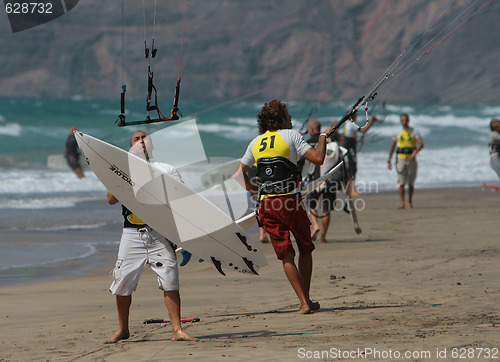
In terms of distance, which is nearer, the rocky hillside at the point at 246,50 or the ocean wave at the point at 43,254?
the ocean wave at the point at 43,254

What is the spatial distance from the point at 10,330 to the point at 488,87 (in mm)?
70137

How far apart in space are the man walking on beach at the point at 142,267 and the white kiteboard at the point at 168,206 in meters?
0.09

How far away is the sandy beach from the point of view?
4.91m

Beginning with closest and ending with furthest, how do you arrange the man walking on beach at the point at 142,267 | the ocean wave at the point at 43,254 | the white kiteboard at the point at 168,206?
1. the man walking on beach at the point at 142,267
2. the white kiteboard at the point at 168,206
3. the ocean wave at the point at 43,254

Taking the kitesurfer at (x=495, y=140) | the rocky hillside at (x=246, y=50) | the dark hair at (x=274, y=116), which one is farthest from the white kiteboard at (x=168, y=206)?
the rocky hillside at (x=246, y=50)

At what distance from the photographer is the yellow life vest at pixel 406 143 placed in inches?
584

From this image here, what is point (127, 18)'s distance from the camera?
315ft

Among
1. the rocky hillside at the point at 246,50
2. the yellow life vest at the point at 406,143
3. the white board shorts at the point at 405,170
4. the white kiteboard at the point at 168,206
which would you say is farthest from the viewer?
the rocky hillside at the point at 246,50

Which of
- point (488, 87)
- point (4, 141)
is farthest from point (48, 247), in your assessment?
point (488, 87)

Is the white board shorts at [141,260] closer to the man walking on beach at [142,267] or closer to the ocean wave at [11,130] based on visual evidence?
the man walking on beach at [142,267]

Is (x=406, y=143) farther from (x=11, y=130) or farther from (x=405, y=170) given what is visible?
(x=11, y=130)

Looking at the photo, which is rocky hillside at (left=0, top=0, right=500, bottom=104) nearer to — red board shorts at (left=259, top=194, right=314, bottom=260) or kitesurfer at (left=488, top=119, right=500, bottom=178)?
kitesurfer at (left=488, top=119, right=500, bottom=178)

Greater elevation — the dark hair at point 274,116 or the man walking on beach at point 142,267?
the dark hair at point 274,116

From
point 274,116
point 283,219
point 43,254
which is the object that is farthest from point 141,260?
point 43,254
